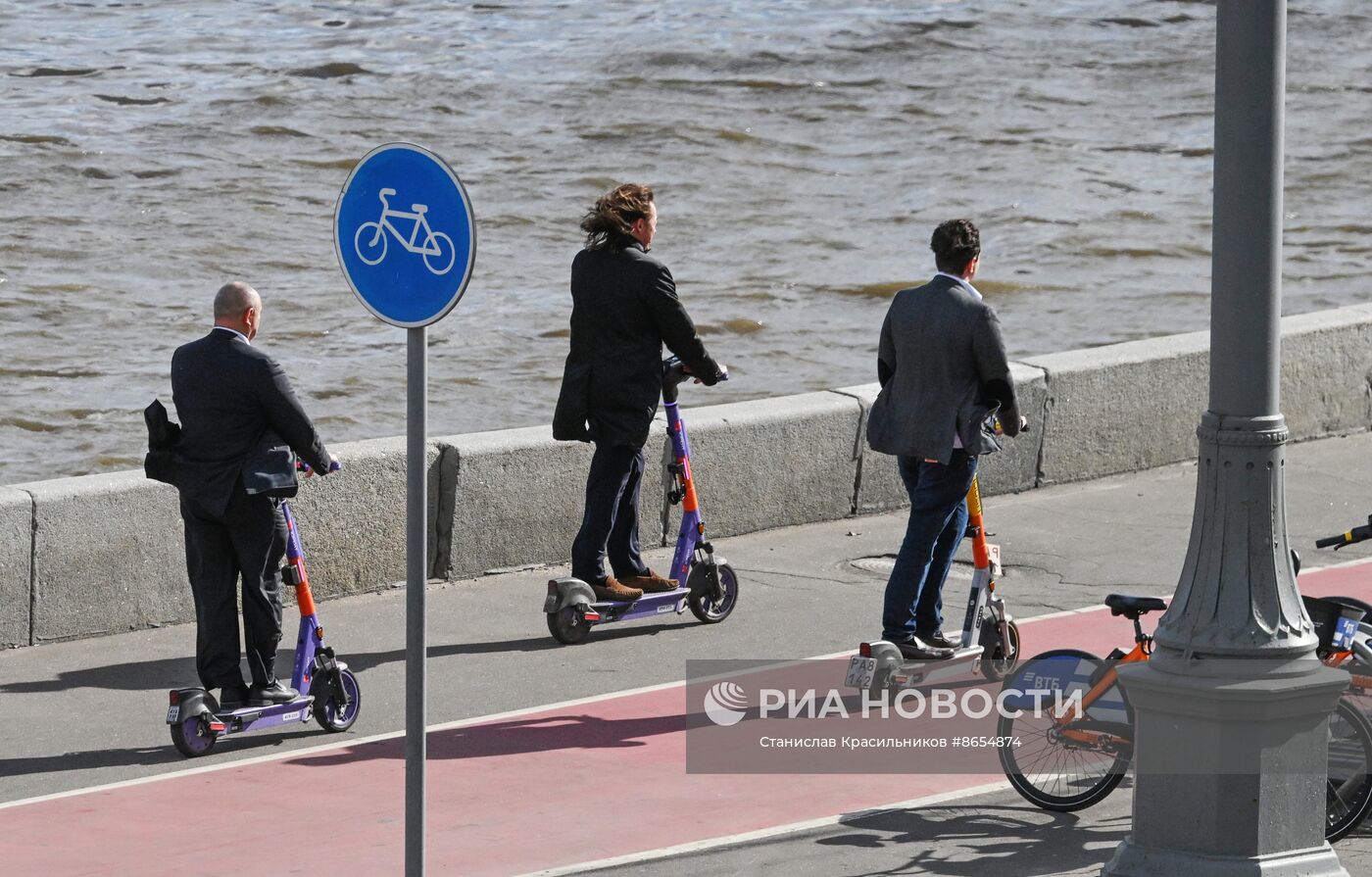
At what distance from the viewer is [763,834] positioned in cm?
683

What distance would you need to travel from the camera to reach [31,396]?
1638 centimetres

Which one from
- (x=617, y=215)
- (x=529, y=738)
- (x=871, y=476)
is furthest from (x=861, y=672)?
(x=871, y=476)

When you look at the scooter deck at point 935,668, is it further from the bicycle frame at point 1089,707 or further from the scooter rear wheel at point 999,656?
the bicycle frame at point 1089,707

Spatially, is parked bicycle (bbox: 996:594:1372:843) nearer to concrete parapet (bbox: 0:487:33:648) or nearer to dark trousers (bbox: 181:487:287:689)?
dark trousers (bbox: 181:487:287:689)

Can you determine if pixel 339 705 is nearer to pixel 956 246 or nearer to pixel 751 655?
pixel 751 655

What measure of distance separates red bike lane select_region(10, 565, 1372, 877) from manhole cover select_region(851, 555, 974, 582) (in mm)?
2758

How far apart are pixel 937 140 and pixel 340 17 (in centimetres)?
1207

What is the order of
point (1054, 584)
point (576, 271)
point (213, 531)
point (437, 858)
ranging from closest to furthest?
1. point (437, 858)
2. point (213, 531)
3. point (576, 271)
4. point (1054, 584)

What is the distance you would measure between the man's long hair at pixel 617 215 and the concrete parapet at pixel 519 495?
5.23ft

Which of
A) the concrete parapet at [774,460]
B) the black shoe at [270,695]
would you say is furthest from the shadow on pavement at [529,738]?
the concrete parapet at [774,460]

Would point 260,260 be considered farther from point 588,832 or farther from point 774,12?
point 774,12

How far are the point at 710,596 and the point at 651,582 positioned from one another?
297mm

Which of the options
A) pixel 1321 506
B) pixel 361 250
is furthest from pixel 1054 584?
pixel 361 250

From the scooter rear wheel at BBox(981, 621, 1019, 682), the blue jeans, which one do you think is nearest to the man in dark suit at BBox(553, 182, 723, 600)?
the blue jeans
